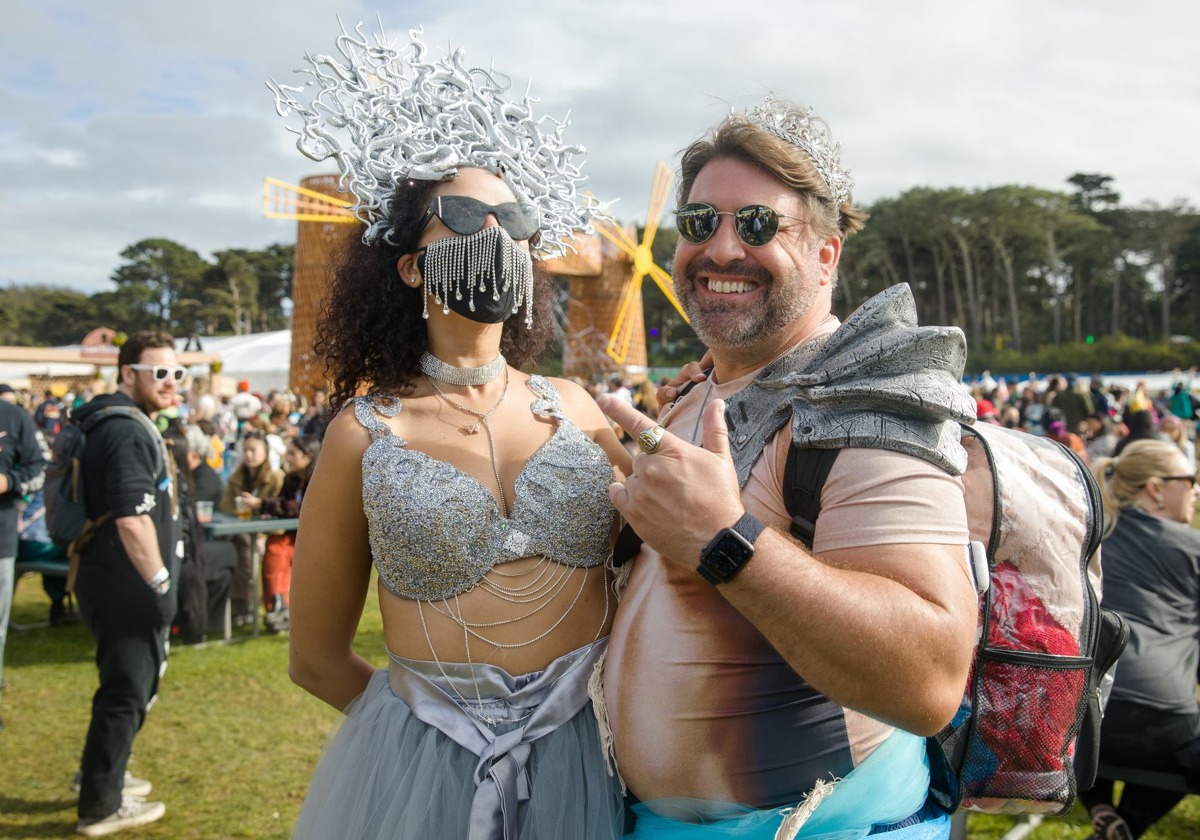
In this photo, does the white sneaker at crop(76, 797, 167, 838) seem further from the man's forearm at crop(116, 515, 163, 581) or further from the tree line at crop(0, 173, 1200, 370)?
the tree line at crop(0, 173, 1200, 370)

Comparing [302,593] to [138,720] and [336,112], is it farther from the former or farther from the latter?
[138,720]

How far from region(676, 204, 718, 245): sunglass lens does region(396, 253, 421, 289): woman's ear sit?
0.77 m

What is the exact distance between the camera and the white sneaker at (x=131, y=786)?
4287mm

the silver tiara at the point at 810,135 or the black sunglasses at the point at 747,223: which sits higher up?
the silver tiara at the point at 810,135

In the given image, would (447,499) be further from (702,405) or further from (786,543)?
(786,543)

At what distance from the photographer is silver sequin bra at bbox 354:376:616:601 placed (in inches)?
78.3

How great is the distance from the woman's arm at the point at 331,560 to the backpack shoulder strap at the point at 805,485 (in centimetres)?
103

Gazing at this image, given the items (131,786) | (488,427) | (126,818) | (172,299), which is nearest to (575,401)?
(488,427)

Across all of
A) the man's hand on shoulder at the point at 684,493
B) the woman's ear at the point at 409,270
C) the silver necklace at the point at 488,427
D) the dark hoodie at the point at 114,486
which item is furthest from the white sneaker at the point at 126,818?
the man's hand on shoulder at the point at 684,493

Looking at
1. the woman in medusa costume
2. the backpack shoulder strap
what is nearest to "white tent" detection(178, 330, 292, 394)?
the woman in medusa costume

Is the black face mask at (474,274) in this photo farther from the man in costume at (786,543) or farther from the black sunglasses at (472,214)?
the man in costume at (786,543)

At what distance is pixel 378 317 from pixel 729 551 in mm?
1370

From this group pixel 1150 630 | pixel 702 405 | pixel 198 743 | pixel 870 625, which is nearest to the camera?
pixel 870 625

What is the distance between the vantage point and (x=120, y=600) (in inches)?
161
